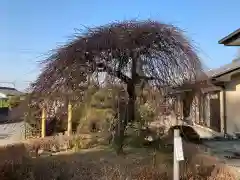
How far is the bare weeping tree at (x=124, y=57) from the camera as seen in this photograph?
6.78 meters

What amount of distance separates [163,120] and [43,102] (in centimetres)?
312

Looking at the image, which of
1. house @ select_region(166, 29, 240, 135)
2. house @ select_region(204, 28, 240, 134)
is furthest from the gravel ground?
house @ select_region(204, 28, 240, 134)

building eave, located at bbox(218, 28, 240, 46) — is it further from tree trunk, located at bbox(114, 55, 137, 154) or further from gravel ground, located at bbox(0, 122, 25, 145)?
gravel ground, located at bbox(0, 122, 25, 145)

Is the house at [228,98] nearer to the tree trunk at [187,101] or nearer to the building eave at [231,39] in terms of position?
the building eave at [231,39]

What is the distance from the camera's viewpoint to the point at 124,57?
23.3 feet

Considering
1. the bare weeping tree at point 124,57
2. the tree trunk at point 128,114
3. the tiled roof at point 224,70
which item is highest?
the tiled roof at point 224,70

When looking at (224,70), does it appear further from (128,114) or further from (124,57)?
(124,57)

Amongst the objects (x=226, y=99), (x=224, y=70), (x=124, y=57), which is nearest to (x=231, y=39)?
(x=224, y=70)

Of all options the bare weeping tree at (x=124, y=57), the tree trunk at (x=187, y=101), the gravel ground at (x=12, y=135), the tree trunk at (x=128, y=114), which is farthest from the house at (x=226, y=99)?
the gravel ground at (x=12, y=135)

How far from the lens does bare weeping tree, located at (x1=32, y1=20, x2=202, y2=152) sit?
6777mm

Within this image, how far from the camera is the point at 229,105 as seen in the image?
1429cm

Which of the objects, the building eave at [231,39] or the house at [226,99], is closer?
the building eave at [231,39]

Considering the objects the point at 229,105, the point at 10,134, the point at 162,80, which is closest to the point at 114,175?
the point at 162,80

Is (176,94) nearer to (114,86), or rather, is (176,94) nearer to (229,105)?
(114,86)
